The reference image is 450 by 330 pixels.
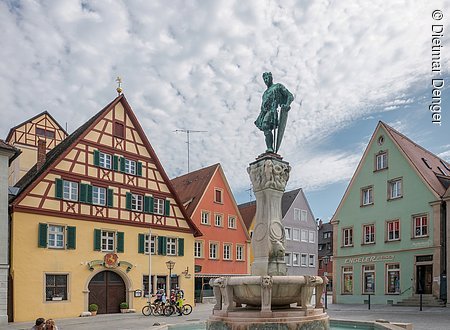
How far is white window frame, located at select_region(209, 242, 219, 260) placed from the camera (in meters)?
37.1

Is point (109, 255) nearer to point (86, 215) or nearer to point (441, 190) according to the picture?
point (86, 215)

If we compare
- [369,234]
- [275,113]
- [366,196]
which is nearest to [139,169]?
[366,196]

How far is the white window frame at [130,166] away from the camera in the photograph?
1143 inches

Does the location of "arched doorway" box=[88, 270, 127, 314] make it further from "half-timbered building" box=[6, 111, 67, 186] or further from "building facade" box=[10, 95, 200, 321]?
"half-timbered building" box=[6, 111, 67, 186]

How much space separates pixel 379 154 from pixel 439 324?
17.0 meters

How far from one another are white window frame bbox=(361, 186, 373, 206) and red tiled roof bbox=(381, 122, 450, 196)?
11.8 feet

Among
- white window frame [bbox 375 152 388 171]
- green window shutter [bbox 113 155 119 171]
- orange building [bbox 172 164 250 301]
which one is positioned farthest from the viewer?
orange building [bbox 172 164 250 301]

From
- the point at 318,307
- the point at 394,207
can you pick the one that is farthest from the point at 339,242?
the point at 318,307

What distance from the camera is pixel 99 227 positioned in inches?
1064

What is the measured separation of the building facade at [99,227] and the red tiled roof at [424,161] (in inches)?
554

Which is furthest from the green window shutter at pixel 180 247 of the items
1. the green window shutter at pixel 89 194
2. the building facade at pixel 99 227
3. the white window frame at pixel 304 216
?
the white window frame at pixel 304 216

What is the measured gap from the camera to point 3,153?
22797mm

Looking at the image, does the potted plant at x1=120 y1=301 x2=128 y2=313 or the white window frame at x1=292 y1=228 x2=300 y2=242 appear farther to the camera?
the white window frame at x1=292 y1=228 x2=300 y2=242

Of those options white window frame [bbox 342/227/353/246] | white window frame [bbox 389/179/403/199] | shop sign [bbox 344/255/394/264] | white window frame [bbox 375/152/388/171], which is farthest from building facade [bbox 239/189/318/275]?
white window frame [bbox 389/179/403/199]
